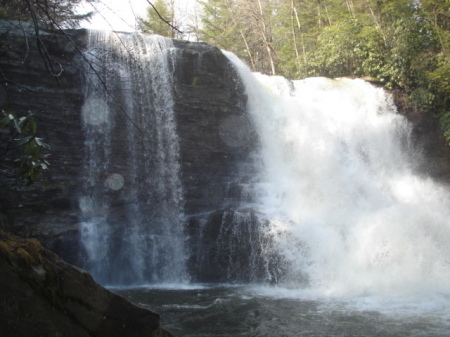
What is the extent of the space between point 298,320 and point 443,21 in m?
14.6

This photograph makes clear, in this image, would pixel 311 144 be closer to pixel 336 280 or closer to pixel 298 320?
pixel 336 280

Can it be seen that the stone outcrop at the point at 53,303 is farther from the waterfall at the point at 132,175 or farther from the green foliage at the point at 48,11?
the waterfall at the point at 132,175

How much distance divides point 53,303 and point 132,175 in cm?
872

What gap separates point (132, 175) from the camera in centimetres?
1115

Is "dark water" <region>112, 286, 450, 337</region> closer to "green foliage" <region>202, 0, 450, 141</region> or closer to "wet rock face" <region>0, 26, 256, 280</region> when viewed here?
"wet rock face" <region>0, 26, 256, 280</region>

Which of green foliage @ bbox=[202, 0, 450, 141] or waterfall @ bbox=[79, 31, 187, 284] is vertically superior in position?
green foliage @ bbox=[202, 0, 450, 141]

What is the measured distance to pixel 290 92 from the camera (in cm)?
1424

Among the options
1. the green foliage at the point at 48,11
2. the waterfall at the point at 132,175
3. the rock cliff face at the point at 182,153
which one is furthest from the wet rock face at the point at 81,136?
the green foliage at the point at 48,11

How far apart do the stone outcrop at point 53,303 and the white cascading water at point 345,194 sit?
5.91 m

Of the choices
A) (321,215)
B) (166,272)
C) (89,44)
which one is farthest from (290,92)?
(166,272)

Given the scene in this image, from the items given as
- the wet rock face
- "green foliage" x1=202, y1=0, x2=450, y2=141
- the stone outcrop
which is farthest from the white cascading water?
the stone outcrop

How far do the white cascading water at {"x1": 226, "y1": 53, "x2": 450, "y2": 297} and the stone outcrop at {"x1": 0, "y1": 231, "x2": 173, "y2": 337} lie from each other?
19.4 feet

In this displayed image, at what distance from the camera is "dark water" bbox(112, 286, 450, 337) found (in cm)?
577

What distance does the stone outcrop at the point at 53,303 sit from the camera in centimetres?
244
